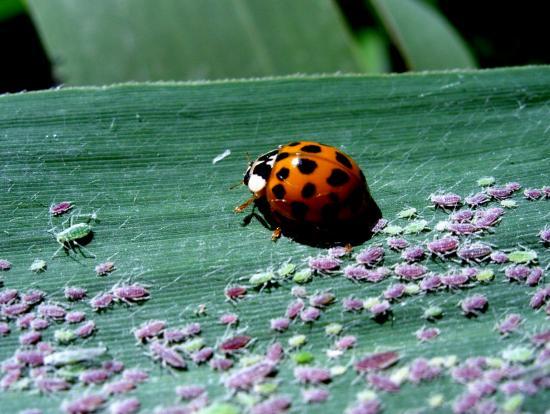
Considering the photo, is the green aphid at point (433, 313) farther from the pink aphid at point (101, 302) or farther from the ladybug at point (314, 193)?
the pink aphid at point (101, 302)

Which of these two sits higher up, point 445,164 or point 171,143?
point 171,143

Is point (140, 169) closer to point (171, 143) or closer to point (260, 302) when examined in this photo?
point (171, 143)

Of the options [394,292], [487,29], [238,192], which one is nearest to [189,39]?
[238,192]

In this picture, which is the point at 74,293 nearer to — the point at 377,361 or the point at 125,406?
the point at 125,406

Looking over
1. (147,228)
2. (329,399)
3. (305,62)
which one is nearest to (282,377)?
(329,399)

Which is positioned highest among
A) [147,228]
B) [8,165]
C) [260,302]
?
[8,165]

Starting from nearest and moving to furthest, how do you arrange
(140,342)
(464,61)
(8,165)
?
(140,342)
(8,165)
(464,61)

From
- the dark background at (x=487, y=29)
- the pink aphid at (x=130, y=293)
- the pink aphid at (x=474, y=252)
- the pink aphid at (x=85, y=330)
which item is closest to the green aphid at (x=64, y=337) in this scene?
the pink aphid at (x=85, y=330)
